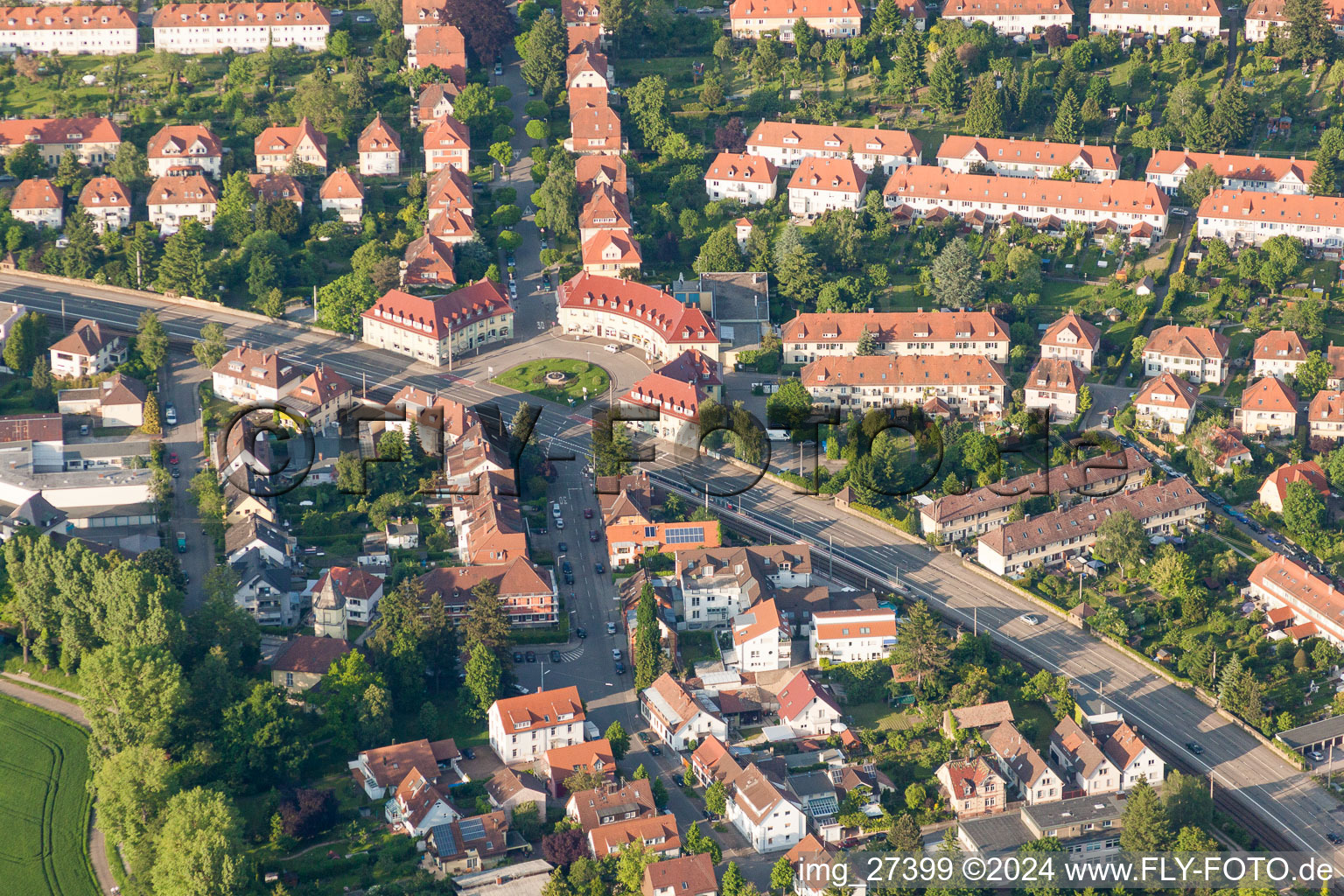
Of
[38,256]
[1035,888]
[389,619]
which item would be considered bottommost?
[1035,888]

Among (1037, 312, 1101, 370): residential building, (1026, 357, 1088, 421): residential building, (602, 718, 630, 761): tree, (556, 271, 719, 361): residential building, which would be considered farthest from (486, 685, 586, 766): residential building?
(1037, 312, 1101, 370): residential building

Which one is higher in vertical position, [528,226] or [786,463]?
[528,226]

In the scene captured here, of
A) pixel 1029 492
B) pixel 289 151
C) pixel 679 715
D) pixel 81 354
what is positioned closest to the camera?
pixel 679 715

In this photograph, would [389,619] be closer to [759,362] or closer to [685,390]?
[685,390]

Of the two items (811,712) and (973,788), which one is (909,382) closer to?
(811,712)

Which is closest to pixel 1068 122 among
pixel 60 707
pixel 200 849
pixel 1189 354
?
pixel 1189 354

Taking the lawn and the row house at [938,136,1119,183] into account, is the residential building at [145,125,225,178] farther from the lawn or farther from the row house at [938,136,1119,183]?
the row house at [938,136,1119,183]

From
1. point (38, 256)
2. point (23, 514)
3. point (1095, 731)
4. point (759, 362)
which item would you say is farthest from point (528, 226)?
point (1095, 731)
